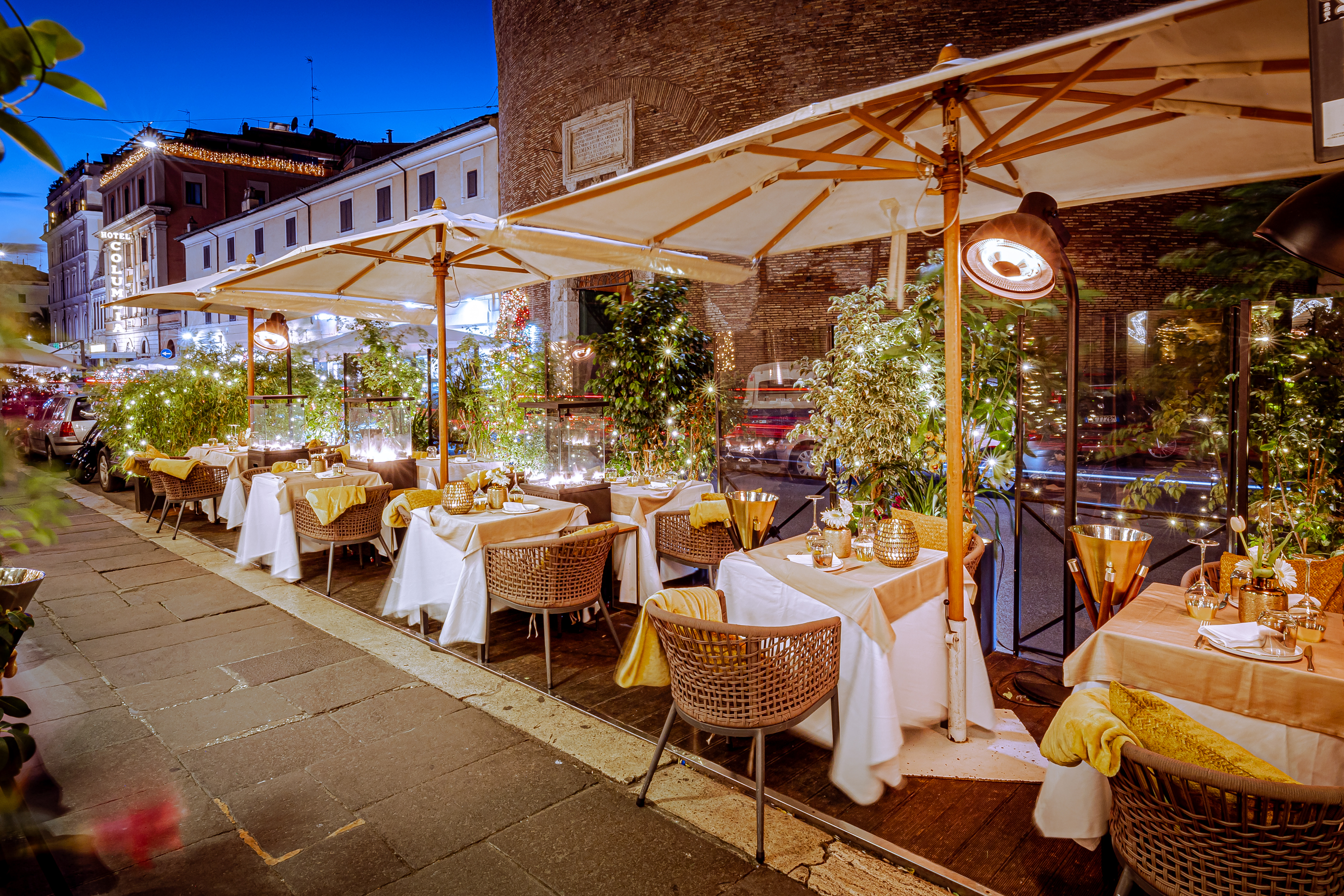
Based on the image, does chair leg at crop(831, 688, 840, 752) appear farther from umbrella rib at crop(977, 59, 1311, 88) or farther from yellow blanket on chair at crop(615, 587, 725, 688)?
umbrella rib at crop(977, 59, 1311, 88)

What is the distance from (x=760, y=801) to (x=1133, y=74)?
285 centimetres

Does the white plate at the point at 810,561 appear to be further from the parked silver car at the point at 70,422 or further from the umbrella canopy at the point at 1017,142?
the parked silver car at the point at 70,422

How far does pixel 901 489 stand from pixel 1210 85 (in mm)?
2420

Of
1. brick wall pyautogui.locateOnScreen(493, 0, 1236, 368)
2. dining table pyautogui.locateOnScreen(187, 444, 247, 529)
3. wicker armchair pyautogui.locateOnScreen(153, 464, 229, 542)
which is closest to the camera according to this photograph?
wicker armchair pyautogui.locateOnScreen(153, 464, 229, 542)

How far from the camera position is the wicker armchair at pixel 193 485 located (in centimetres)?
734

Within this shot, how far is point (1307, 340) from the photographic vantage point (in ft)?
12.5

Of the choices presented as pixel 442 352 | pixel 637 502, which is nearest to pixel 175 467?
pixel 442 352

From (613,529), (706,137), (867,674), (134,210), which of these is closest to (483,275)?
(613,529)

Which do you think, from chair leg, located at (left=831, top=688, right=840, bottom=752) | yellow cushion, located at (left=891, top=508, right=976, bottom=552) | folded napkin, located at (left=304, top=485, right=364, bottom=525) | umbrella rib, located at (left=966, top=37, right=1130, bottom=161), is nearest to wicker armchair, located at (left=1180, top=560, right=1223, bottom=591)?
yellow cushion, located at (left=891, top=508, right=976, bottom=552)

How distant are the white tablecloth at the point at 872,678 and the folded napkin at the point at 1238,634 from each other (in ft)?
3.33

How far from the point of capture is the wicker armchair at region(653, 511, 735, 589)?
4.85 meters

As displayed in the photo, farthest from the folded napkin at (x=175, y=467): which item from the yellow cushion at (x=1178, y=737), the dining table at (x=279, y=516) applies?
the yellow cushion at (x=1178, y=737)

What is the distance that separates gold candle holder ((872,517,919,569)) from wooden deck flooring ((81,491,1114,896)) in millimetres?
880

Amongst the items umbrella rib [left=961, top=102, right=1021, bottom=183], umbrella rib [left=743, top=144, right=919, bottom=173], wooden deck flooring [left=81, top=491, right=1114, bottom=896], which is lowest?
wooden deck flooring [left=81, top=491, right=1114, bottom=896]
